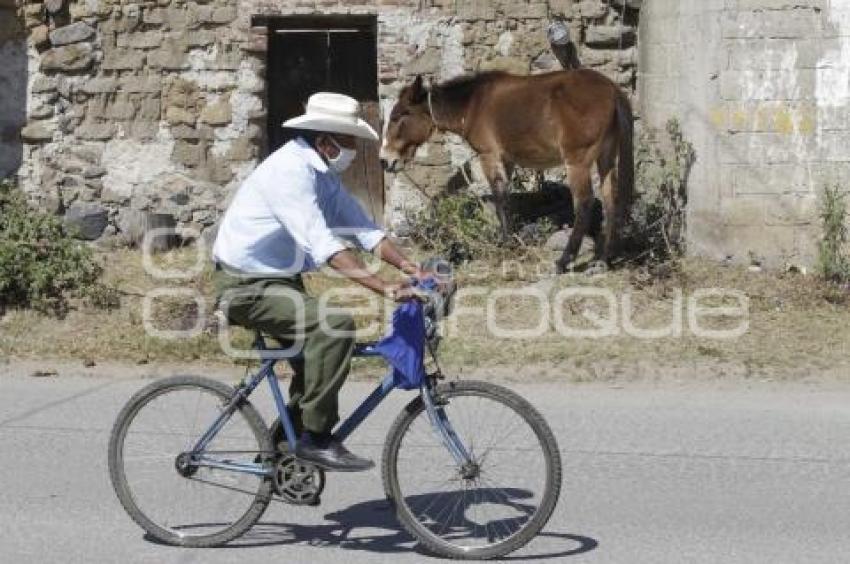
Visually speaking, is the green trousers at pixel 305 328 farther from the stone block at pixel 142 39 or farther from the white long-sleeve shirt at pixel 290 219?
the stone block at pixel 142 39

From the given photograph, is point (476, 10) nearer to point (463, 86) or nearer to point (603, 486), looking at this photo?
point (463, 86)

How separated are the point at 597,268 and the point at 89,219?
4821 millimetres

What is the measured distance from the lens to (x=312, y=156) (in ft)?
19.6

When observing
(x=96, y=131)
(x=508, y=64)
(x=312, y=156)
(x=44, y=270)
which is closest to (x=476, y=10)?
(x=508, y=64)

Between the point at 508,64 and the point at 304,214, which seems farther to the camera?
the point at 508,64

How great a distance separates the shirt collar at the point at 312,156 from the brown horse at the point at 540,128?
19.2 ft

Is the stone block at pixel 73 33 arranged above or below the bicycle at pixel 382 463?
above

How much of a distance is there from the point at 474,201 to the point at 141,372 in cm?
395

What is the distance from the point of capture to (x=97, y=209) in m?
13.6

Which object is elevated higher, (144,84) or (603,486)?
(144,84)

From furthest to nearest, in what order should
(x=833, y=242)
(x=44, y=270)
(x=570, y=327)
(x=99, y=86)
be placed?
(x=99, y=86)
(x=833, y=242)
(x=44, y=270)
(x=570, y=327)

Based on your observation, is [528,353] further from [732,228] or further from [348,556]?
[348,556]

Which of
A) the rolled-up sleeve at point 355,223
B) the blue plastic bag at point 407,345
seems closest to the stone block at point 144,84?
the rolled-up sleeve at point 355,223

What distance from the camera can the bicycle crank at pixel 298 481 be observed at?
6.05m
